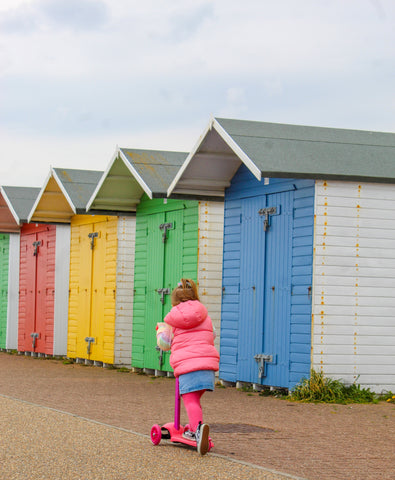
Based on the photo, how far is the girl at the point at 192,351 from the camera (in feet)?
25.2

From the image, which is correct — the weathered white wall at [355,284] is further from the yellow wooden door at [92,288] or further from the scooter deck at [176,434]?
the yellow wooden door at [92,288]

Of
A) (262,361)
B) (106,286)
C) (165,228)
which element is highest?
(165,228)

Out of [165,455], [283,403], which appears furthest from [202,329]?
[283,403]

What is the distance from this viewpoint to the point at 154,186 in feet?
50.5

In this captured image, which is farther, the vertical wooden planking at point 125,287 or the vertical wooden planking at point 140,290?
the vertical wooden planking at point 125,287

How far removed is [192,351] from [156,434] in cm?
74

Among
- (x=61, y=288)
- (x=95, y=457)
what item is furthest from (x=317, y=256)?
(x=61, y=288)

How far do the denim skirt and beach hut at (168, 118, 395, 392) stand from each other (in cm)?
437

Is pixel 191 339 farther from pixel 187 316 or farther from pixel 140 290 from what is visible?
pixel 140 290

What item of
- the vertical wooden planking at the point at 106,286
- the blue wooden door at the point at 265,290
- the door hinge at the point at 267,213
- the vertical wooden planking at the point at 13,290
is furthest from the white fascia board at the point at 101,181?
the vertical wooden planking at the point at 13,290

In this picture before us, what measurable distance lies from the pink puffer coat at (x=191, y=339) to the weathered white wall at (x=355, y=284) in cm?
431

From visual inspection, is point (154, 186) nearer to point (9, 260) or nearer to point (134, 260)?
point (134, 260)

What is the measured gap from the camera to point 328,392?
11.7m

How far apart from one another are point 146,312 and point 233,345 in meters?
3.17
